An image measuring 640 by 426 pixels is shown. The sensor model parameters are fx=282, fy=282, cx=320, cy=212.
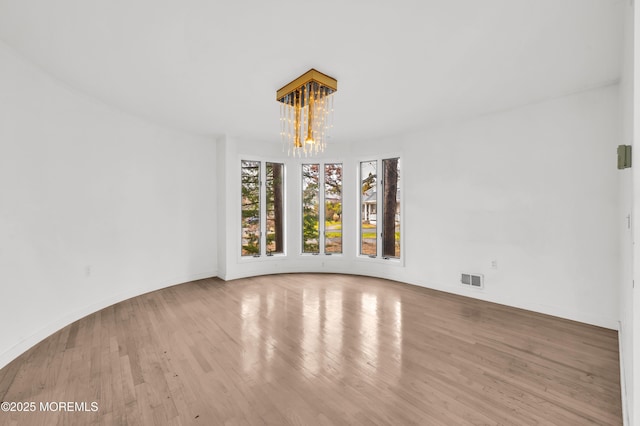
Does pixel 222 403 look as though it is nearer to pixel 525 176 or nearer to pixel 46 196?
pixel 46 196

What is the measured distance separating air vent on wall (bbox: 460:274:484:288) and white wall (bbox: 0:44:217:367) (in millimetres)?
4620

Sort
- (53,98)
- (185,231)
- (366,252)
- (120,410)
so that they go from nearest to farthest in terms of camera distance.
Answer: (120,410) < (53,98) < (185,231) < (366,252)

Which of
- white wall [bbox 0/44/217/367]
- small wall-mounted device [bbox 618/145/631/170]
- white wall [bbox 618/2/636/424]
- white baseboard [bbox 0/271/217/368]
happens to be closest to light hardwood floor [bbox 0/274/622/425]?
white baseboard [bbox 0/271/217/368]

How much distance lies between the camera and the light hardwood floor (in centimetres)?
193

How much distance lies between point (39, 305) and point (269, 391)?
8.75 feet

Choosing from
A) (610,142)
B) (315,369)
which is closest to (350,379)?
(315,369)

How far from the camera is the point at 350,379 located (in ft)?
7.54

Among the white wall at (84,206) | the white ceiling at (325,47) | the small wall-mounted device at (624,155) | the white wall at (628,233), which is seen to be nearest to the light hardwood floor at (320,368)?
the white wall at (628,233)

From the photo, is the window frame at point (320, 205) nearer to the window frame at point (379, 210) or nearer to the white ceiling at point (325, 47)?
the window frame at point (379, 210)

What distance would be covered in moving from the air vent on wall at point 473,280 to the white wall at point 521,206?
90mm

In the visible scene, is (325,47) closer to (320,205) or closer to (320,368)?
(320,368)

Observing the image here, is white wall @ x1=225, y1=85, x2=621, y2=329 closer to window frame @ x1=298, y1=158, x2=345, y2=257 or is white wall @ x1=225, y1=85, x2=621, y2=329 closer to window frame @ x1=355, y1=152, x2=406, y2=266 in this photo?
window frame @ x1=355, y1=152, x2=406, y2=266

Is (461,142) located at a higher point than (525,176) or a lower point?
higher

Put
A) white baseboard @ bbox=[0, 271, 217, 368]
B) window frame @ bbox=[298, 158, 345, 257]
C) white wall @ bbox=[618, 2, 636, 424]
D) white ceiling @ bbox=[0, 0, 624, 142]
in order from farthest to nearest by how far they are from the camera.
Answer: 1. window frame @ bbox=[298, 158, 345, 257]
2. white baseboard @ bbox=[0, 271, 217, 368]
3. white ceiling @ bbox=[0, 0, 624, 142]
4. white wall @ bbox=[618, 2, 636, 424]
